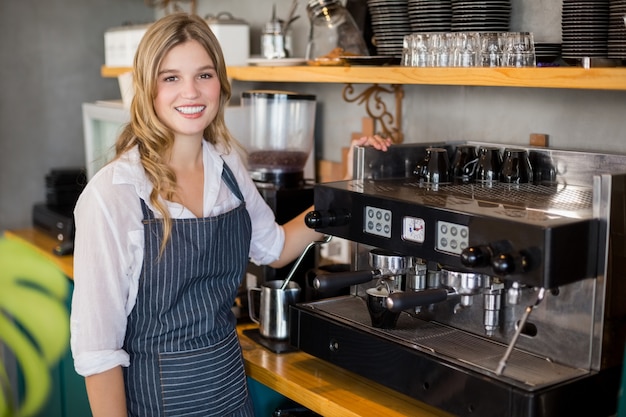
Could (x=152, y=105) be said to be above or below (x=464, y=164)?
above

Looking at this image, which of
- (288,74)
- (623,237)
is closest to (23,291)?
(288,74)

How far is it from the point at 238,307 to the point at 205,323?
1.57 ft

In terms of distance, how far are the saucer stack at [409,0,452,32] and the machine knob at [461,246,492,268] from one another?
2.59 feet

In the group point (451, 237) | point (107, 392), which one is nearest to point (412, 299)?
point (451, 237)

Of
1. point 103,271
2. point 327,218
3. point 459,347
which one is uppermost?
point 327,218

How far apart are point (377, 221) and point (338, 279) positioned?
0.13 m

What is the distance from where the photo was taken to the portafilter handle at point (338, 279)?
1616mm

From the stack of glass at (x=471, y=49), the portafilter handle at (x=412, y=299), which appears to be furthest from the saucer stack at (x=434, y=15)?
the portafilter handle at (x=412, y=299)

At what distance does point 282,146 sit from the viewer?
2.55 metres

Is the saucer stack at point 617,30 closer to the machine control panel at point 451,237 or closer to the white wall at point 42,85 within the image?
the machine control panel at point 451,237

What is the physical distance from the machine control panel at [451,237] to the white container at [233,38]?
152 centimetres

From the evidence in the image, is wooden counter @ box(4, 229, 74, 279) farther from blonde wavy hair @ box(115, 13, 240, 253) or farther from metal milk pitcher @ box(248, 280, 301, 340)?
blonde wavy hair @ box(115, 13, 240, 253)

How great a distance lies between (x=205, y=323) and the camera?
188cm

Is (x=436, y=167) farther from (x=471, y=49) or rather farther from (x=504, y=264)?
(x=504, y=264)
